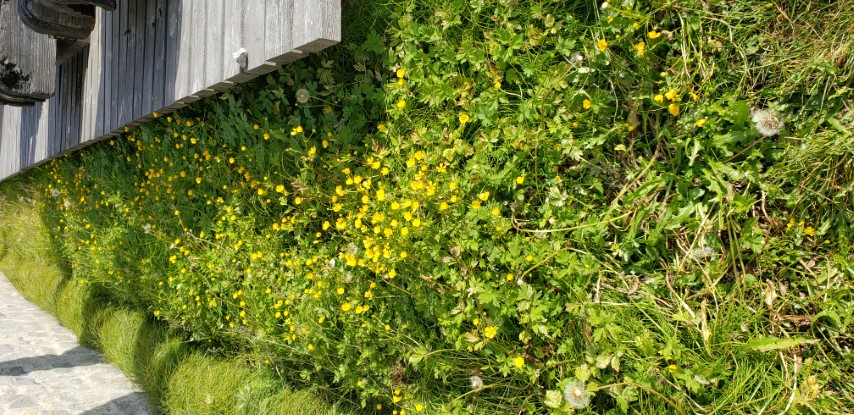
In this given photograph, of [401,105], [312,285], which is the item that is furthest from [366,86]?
[312,285]

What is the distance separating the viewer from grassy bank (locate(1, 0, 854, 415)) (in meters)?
1.85

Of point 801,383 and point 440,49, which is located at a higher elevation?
point 440,49

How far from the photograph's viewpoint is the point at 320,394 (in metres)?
3.25

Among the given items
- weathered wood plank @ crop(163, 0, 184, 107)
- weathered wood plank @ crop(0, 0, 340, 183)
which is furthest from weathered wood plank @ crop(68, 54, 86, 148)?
weathered wood plank @ crop(163, 0, 184, 107)

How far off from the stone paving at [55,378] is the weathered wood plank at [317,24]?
2.71 metres

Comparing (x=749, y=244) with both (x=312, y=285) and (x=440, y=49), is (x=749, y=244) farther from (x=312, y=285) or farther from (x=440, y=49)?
(x=312, y=285)

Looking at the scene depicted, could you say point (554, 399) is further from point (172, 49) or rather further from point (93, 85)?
point (93, 85)

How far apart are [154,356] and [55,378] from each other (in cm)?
84

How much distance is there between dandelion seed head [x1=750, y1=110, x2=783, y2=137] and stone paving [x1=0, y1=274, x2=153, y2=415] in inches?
146

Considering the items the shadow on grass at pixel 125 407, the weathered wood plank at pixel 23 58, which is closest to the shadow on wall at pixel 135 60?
the weathered wood plank at pixel 23 58

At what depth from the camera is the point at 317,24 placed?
239 cm

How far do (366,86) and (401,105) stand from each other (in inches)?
11.3

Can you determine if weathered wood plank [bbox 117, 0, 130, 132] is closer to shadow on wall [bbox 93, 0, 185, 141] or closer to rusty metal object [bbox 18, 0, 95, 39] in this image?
shadow on wall [bbox 93, 0, 185, 141]

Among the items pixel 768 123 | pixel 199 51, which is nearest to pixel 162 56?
pixel 199 51
